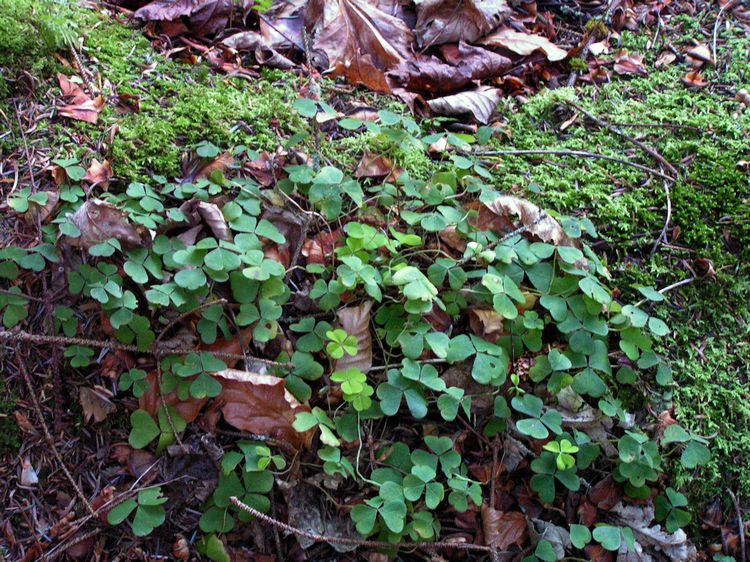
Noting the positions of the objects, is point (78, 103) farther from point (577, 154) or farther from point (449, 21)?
point (577, 154)

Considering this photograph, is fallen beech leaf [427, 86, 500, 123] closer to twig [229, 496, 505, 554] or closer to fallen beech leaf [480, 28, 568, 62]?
fallen beech leaf [480, 28, 568, 62]

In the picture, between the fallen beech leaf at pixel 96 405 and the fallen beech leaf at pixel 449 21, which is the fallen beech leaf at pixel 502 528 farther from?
the fallen beech leaf at pixel 449 21

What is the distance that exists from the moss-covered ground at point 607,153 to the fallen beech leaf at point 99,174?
53mm

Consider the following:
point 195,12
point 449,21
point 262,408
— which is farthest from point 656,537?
point 195,12

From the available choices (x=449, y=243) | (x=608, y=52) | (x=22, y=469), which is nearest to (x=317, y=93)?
(x=449, y=243)

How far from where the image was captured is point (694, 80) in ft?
11.8

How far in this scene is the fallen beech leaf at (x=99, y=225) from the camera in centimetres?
246

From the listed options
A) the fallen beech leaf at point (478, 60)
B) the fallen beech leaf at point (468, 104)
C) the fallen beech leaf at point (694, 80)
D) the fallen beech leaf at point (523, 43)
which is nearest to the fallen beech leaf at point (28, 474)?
the fallen beech leaf at point (468, 104)

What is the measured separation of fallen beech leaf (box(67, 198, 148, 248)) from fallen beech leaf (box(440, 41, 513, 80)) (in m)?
2.23

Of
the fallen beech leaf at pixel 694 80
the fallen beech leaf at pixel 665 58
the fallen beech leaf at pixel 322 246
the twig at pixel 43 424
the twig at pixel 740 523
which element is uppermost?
the fallen beech leaf at pixel 665 58

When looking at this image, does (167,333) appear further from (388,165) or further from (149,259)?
(388,165)

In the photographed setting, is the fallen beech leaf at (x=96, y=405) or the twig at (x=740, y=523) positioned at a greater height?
the fallen beech leaf at (x=96, y=405)

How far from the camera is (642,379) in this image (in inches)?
104

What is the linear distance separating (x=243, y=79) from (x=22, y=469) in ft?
7.09
